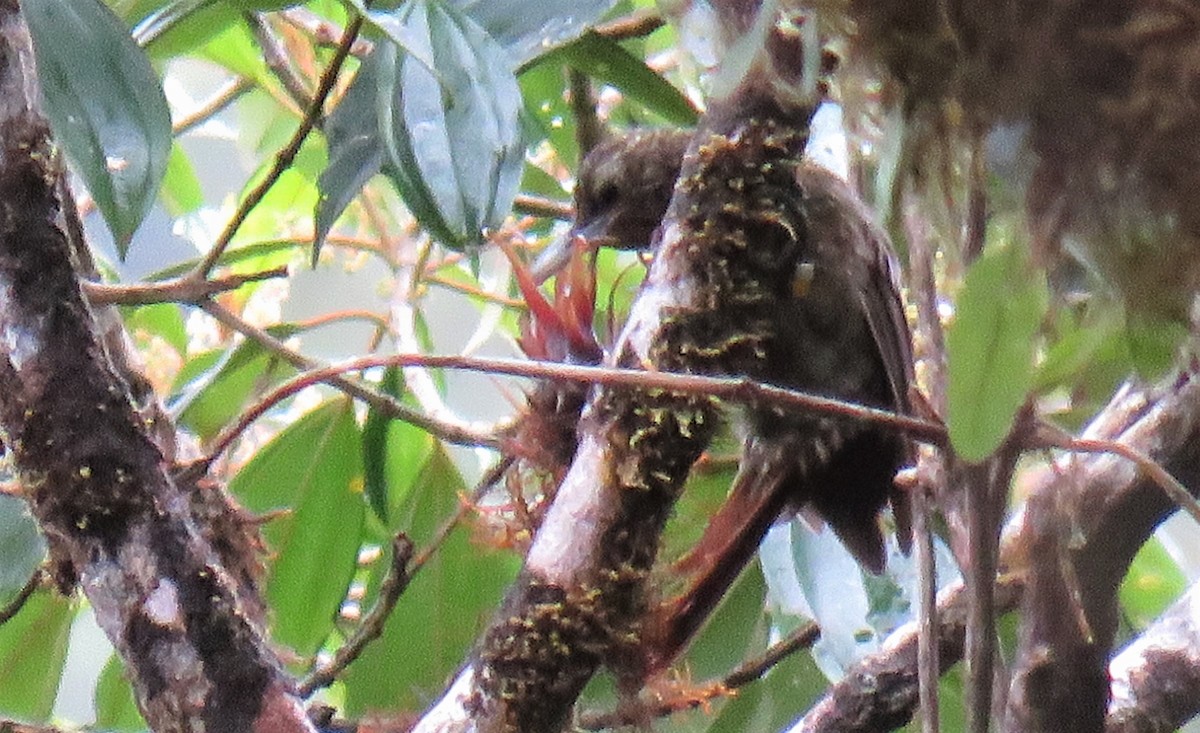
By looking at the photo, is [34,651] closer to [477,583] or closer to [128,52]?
[477,583]

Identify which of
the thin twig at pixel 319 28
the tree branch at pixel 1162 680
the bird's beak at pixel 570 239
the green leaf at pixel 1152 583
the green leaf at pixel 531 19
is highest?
the green leaf at pixel 531 19

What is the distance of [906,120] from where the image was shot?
26.4 inches

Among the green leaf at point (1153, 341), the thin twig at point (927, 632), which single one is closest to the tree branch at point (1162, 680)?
the thin twig at point (927, 632)

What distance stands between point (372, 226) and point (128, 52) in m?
1.03

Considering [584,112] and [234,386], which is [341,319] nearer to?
[234,386]

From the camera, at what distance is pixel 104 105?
3.79ft

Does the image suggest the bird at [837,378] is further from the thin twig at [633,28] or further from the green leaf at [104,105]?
the green leaf at [104,105]

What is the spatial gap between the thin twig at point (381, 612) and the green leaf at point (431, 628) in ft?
0.64

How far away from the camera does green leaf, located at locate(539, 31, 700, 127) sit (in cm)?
139

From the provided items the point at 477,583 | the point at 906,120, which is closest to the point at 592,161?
the point at 477,583

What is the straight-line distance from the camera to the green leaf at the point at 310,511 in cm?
164

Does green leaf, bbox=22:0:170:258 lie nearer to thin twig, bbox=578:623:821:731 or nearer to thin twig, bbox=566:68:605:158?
thin twig, bbox=578:623:821:731

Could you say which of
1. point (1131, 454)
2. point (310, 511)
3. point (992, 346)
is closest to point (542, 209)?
point (310, 511)

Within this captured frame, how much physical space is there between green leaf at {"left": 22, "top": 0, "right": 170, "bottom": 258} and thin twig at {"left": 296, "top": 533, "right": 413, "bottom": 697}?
355mm
